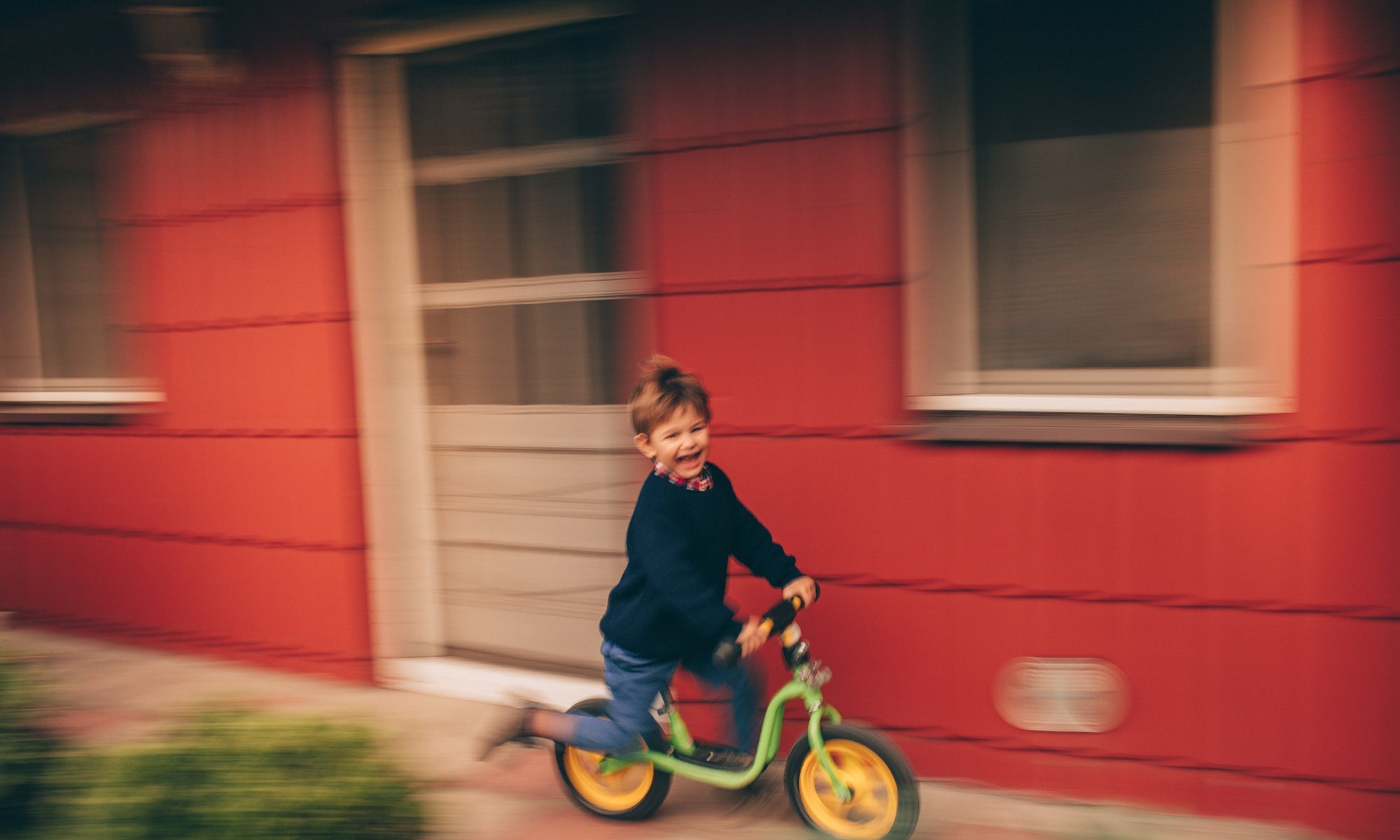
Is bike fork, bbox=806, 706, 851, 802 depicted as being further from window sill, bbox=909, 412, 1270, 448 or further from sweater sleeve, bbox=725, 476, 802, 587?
window sill, bbox=909, 412, 1270, 448

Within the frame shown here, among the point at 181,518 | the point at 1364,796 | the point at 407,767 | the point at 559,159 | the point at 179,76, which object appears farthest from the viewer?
the point at 181,518

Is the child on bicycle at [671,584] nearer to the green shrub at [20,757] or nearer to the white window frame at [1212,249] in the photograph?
the white window frame at [1212,249]

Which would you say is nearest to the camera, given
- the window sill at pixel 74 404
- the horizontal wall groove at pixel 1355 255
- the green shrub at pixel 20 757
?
the green shrub at pixel 20 757

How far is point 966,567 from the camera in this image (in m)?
3.30

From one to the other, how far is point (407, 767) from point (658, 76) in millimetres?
2328

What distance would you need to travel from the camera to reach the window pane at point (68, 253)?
17.8 feet

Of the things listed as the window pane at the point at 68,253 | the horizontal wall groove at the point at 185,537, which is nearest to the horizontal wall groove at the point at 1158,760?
the horizontal wall groove at the point at 185,537

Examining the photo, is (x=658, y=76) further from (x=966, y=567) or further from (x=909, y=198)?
(x=966, y=567)

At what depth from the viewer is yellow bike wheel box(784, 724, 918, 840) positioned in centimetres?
277

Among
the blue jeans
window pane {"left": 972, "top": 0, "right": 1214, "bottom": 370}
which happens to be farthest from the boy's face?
window pane {"left": 972, "top": 0, "right": 1214, "bottom": 370}

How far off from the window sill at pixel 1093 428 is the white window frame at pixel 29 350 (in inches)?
157

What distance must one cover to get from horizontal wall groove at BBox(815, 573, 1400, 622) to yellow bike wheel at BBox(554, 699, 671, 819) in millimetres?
830

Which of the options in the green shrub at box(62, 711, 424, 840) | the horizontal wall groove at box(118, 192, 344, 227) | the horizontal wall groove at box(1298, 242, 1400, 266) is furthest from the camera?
the horizontal wall groove at box(118, 192, 344, 227)

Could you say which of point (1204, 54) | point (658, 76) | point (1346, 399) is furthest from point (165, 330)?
point (1346, 399)
